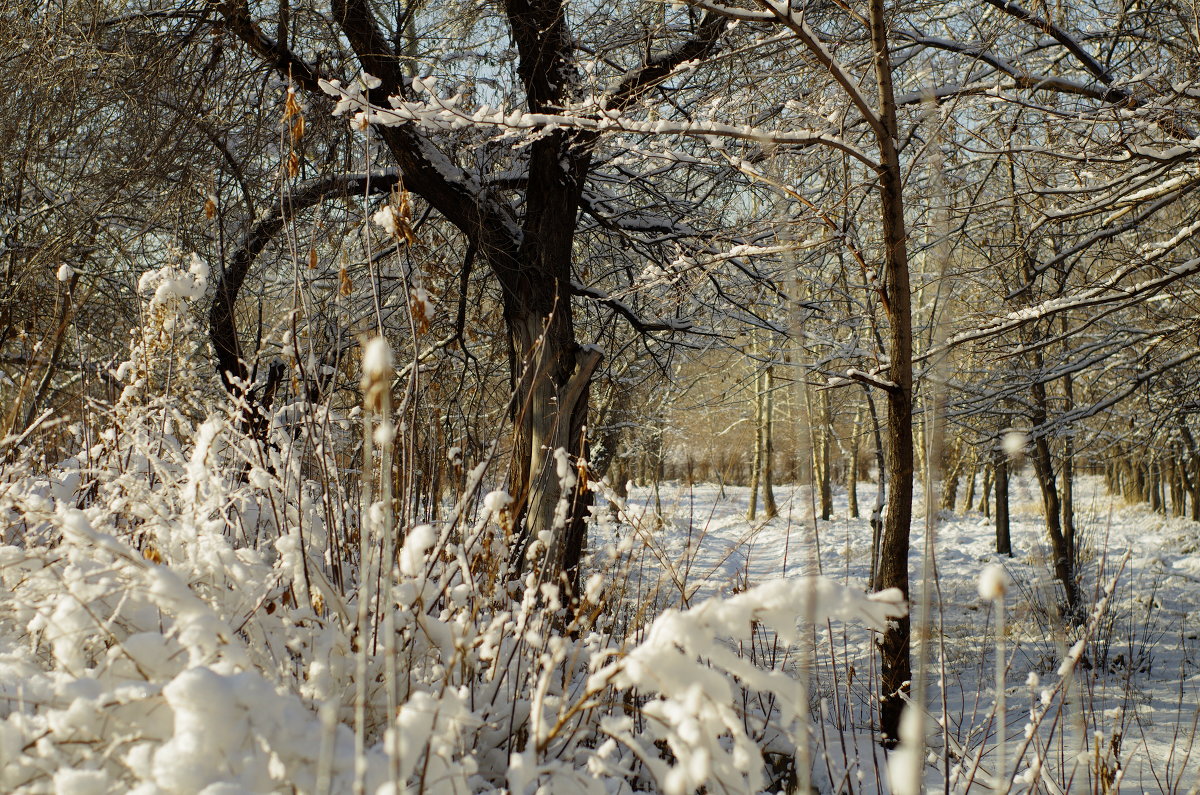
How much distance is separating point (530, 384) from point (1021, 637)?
5630 millimetres

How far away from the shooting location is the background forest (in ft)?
3.51

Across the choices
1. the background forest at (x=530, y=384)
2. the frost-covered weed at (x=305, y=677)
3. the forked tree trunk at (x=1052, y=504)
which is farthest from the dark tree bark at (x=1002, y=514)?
the frost-covered weed at (x=305, y=677)

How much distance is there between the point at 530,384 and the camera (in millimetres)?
4035

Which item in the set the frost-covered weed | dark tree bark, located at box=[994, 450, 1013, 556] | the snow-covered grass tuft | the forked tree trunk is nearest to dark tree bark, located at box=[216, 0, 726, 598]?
the snow-covered grass tuft

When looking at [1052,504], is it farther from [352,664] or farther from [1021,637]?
[352,664]

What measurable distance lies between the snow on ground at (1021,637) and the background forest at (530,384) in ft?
0.22

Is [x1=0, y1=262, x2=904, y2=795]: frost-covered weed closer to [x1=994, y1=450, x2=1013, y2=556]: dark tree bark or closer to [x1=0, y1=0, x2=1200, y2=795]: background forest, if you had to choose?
[x1=0, y1=0, x2=1200, y2=795]: background forest

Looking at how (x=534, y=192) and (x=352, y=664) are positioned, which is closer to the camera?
(x=352, y=664)

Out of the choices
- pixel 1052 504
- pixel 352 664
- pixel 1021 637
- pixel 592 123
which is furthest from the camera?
pixel 1052 504

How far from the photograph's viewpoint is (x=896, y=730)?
112 inches

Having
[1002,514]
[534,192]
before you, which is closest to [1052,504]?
[1002,514]

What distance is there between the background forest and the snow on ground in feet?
0.22

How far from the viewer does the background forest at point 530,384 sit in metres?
1.07

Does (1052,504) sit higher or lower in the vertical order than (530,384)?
lower
